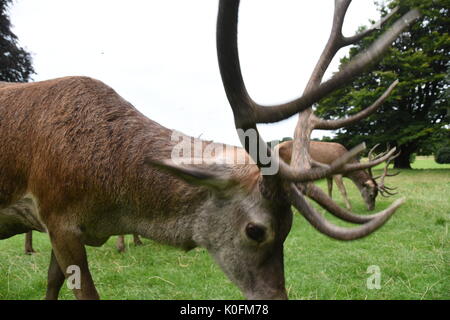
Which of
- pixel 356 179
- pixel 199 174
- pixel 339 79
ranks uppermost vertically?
pixel 339 79

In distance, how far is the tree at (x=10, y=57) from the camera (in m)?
17.4

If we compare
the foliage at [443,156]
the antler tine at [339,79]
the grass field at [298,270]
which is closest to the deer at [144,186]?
the antler tine at [339,79]

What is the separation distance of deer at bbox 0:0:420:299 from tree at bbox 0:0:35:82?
720 inches

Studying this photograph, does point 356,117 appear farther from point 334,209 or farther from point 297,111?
point 297,111

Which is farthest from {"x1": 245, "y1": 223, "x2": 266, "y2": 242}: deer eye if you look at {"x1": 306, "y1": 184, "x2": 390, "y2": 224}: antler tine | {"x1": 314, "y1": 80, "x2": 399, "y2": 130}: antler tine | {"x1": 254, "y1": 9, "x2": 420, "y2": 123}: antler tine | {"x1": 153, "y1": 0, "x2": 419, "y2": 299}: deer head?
{"x1": 314, "y1": 80, "x2": 399, "y2": 130}: antler tine

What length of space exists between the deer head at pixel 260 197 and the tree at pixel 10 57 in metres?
19.2

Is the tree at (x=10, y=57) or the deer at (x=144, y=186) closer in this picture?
the deer at (x=144, y=186)

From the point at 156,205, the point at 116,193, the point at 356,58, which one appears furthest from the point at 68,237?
the point at 356,58

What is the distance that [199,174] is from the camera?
188 cm

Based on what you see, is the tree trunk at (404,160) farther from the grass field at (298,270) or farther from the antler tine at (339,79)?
the antler tine at (339,79)

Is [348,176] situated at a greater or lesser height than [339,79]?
lesser

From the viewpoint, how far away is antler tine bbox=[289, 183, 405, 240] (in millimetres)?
1652

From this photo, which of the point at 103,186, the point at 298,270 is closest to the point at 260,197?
the point at 103,186

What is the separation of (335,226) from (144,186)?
1.16 m
